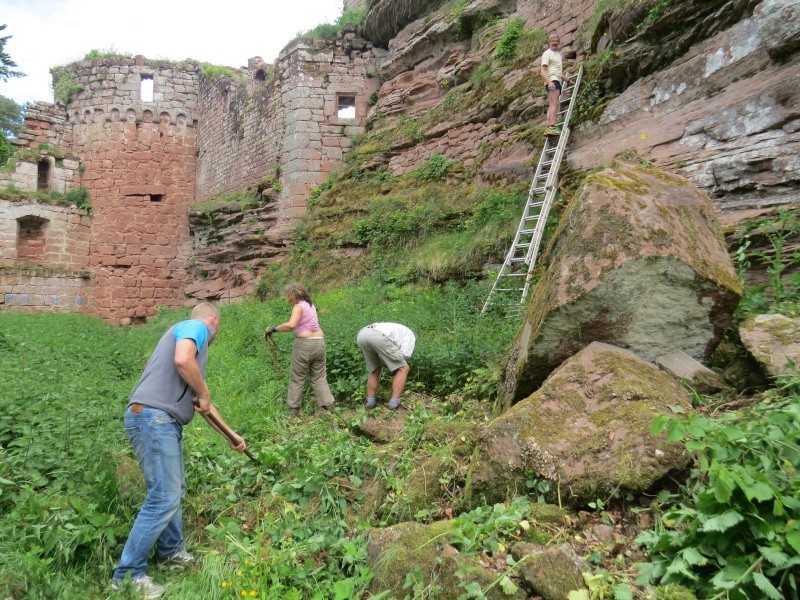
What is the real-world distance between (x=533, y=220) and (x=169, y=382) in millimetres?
6236

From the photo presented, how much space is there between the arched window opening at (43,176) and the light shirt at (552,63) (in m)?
16.8

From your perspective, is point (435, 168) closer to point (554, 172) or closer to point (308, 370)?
point (554, 172)

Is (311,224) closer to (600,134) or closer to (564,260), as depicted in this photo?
(600,134)

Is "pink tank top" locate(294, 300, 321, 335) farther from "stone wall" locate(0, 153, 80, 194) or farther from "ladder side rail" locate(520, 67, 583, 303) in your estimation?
"stone wall" locate(0, 153, 80, 194)

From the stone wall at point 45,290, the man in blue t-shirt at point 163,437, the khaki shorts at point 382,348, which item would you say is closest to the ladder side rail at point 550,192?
the khaki shorts at point 382,348

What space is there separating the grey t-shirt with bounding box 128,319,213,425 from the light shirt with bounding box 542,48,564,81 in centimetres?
773

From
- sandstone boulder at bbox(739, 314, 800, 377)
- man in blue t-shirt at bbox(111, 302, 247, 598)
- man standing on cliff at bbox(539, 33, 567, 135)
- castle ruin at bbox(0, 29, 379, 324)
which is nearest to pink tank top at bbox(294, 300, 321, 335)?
man in blue t-shirt at bbox(111, 302, 247, 598)

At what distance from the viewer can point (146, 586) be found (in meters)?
3.38

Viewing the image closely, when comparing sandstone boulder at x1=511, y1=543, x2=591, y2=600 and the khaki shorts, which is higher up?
the khaki shorts

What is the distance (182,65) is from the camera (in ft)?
65.4

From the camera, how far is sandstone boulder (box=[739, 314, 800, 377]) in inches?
132

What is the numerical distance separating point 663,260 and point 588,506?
1.59 m

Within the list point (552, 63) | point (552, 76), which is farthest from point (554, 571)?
point (552, 63)

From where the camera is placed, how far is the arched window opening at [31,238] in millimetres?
18281
